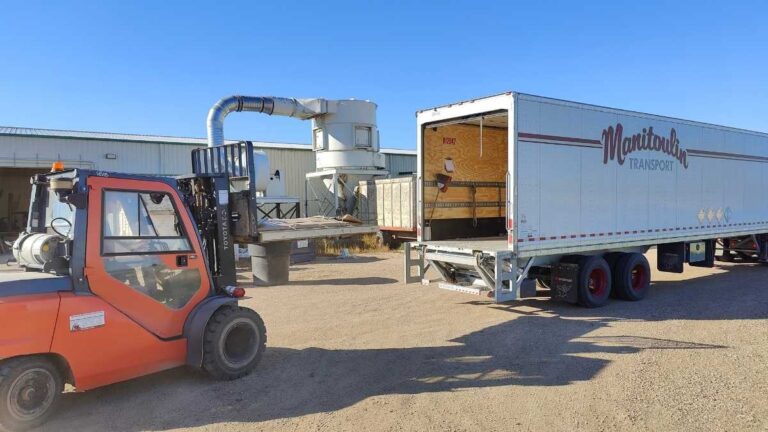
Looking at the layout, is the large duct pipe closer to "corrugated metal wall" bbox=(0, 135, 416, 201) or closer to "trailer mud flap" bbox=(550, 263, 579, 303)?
"corrugated metal wall" bbox=(0, 135, 416, 201)

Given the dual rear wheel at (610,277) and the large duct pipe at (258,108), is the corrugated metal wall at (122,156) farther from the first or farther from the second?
the dual rear wheel at (610,277)

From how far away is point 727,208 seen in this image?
12789 millimetres

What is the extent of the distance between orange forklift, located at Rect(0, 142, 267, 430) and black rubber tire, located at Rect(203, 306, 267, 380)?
0.04 ft

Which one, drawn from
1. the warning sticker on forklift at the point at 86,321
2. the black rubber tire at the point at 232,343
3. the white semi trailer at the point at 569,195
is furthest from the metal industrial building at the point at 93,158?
the warning sticker on forklift at the point at 86,321

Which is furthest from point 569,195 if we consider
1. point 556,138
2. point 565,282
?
point 565,282

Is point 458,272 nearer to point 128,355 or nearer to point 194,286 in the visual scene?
point 194,286

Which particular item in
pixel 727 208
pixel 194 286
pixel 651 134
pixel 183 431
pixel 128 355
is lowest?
pixel 183 431

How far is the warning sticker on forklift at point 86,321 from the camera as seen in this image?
4832 millimetres

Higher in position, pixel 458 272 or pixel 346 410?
pixel 458 272

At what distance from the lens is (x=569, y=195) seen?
9172mm

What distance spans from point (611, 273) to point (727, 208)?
15.1 ft

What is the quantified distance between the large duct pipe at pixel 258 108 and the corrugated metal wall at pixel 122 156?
4748 mm

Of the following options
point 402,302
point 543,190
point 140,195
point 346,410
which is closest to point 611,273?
point 543,190

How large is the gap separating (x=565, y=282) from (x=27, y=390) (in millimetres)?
7968
